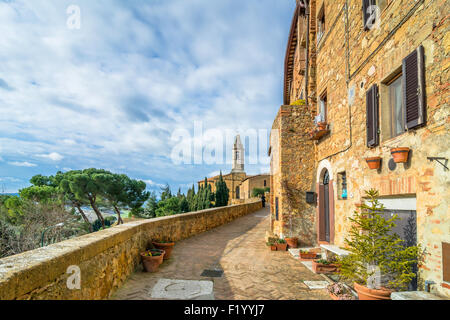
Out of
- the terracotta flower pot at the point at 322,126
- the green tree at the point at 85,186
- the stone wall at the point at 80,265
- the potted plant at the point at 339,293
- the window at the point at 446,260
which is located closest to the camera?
→ the stone wall at the point at 80,265

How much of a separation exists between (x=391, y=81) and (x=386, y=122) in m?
0.72

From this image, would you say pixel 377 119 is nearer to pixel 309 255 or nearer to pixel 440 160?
pixel 440 160

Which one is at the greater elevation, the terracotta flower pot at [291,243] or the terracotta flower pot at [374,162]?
the terracotta flower pot at [374,162]

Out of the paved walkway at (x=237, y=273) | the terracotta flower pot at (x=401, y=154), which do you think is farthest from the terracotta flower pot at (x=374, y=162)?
the paved walkway at (x=237, y=273)

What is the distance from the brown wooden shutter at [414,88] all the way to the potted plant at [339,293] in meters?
2.76

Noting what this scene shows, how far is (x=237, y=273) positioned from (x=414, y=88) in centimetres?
467

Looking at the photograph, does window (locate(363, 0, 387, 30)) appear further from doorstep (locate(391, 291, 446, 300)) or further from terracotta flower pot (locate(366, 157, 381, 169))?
doorstep (locate(391, 291, 446, 300))

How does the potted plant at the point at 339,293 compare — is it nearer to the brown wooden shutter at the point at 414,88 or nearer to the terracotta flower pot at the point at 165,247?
the brown wooden shutter at the point at 414,88

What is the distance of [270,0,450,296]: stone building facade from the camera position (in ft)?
12.0

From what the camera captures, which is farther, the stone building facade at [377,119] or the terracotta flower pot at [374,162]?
the terracotta flower pot at [374,162]

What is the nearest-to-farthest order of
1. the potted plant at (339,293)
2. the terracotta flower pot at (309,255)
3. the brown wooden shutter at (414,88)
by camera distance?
1. the brown wooden shutter at (414,88)
2. the potted plant at (339,293)
3. the terracotta flower pot at (309,255)

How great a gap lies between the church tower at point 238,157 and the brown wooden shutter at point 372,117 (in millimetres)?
58015

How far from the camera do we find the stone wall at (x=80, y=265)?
238 centimetres

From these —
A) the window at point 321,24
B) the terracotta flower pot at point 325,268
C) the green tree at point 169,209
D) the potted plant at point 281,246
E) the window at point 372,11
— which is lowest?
the green tree at point 169,209
